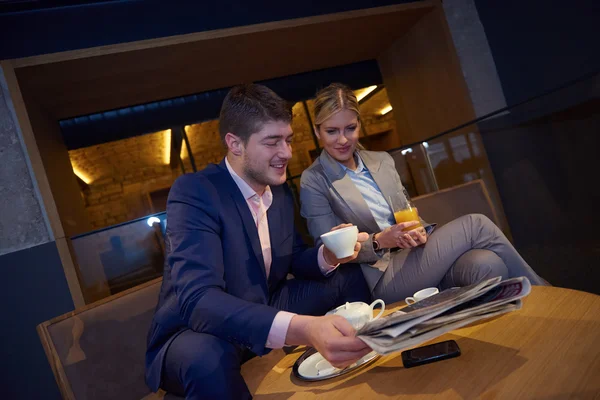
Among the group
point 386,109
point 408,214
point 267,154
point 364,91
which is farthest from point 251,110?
point 386,109

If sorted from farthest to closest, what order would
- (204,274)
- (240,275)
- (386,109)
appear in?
(386,109) < (240,275) < (204,274)

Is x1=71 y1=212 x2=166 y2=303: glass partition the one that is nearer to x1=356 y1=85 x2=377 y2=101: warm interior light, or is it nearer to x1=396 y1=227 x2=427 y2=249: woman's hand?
x1=396 y1=227 x2=427 y2=249: woman's hand

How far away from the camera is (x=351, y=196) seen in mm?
2055

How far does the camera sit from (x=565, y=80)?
13.3 ft

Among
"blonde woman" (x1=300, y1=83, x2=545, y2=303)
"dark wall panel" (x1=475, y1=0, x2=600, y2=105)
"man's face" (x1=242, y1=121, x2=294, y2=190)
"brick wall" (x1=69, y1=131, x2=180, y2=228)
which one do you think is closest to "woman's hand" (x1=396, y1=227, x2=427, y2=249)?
"blonde woman" (x1=300, y1=83, x2=545, y2=303)

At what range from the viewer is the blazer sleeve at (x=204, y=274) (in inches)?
44.3

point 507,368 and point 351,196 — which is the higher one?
point 351,196

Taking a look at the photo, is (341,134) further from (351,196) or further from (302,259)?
(302,259)

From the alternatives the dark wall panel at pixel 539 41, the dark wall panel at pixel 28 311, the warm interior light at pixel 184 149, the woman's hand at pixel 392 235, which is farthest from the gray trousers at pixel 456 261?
the warm interior light at pixel 184 149

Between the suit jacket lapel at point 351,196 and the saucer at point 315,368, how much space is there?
0.96 meters

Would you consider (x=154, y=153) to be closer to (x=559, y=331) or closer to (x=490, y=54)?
(x=490, y=54)

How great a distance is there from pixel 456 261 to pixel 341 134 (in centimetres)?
83

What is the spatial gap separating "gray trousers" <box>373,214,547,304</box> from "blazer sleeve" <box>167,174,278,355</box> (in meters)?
0.79

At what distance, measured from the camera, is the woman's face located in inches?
84.0
